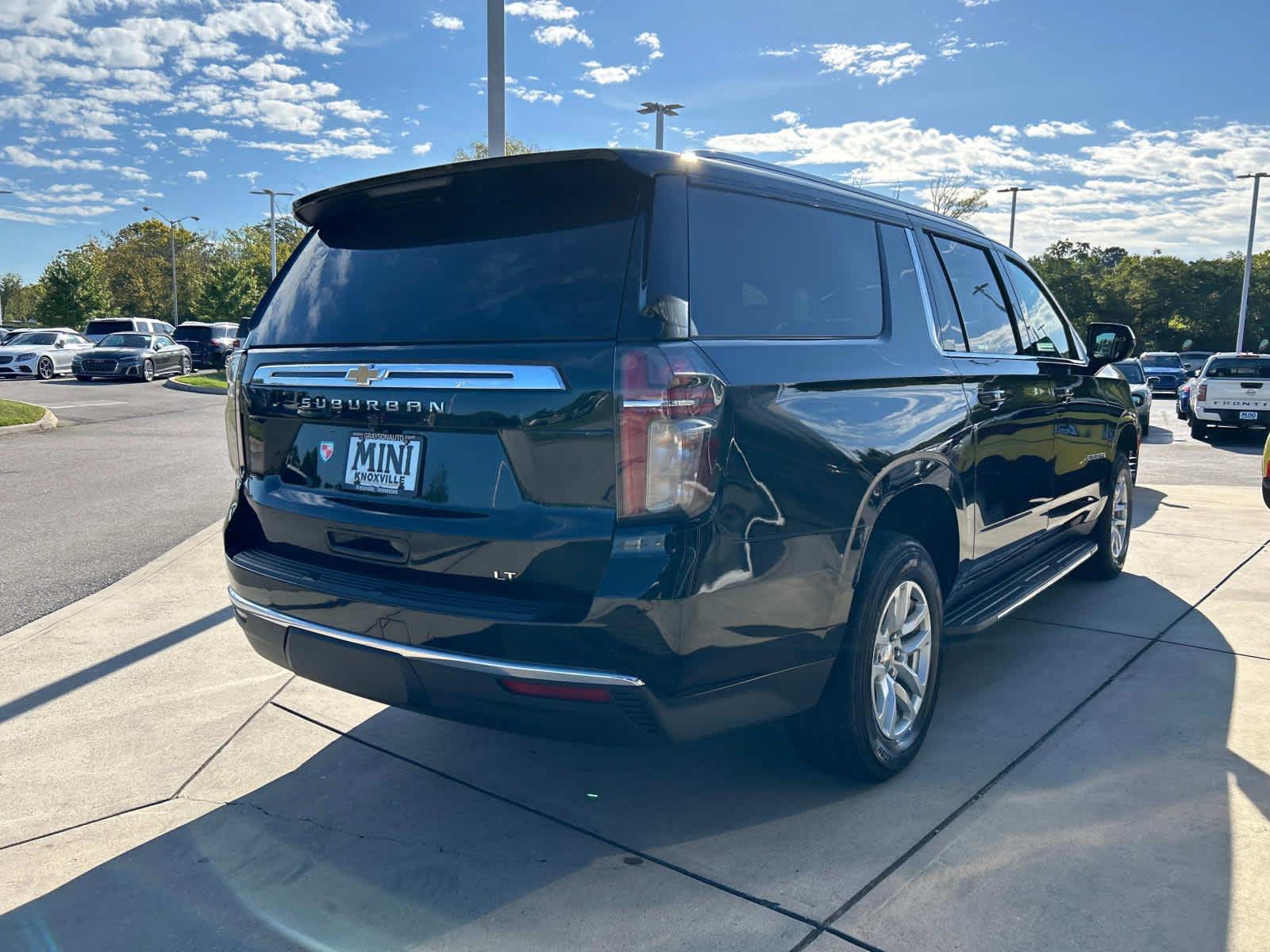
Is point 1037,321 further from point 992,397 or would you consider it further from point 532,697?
point 532,697

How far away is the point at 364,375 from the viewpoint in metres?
2.91

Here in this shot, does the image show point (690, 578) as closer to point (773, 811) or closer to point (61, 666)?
point (773, 811)

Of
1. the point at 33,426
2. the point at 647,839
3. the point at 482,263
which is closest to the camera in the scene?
the point at 482,263

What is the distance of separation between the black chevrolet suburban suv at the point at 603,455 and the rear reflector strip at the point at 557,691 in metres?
0.01

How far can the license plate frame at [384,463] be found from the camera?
2824 mm

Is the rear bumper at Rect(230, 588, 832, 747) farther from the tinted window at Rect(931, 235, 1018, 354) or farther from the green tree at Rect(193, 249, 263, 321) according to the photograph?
the green tree at Rect(193, 249, 263, 321)

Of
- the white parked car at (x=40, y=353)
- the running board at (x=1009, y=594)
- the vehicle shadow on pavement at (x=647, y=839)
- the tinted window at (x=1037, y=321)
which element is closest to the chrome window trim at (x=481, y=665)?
the vehicle shadow on pavement at (x=647, y=839)

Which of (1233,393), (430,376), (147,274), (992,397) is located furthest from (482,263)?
(147,274)

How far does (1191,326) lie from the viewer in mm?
63781

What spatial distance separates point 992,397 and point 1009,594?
844mm

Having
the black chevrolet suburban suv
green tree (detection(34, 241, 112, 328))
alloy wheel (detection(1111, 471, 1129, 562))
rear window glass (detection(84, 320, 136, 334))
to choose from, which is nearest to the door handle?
the black chevrolet suburban suv

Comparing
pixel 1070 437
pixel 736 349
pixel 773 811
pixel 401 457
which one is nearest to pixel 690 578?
pixel 736 349

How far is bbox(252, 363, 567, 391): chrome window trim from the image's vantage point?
2611 millimetres

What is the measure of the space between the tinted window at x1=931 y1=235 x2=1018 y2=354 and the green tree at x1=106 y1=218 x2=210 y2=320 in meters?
77.5
